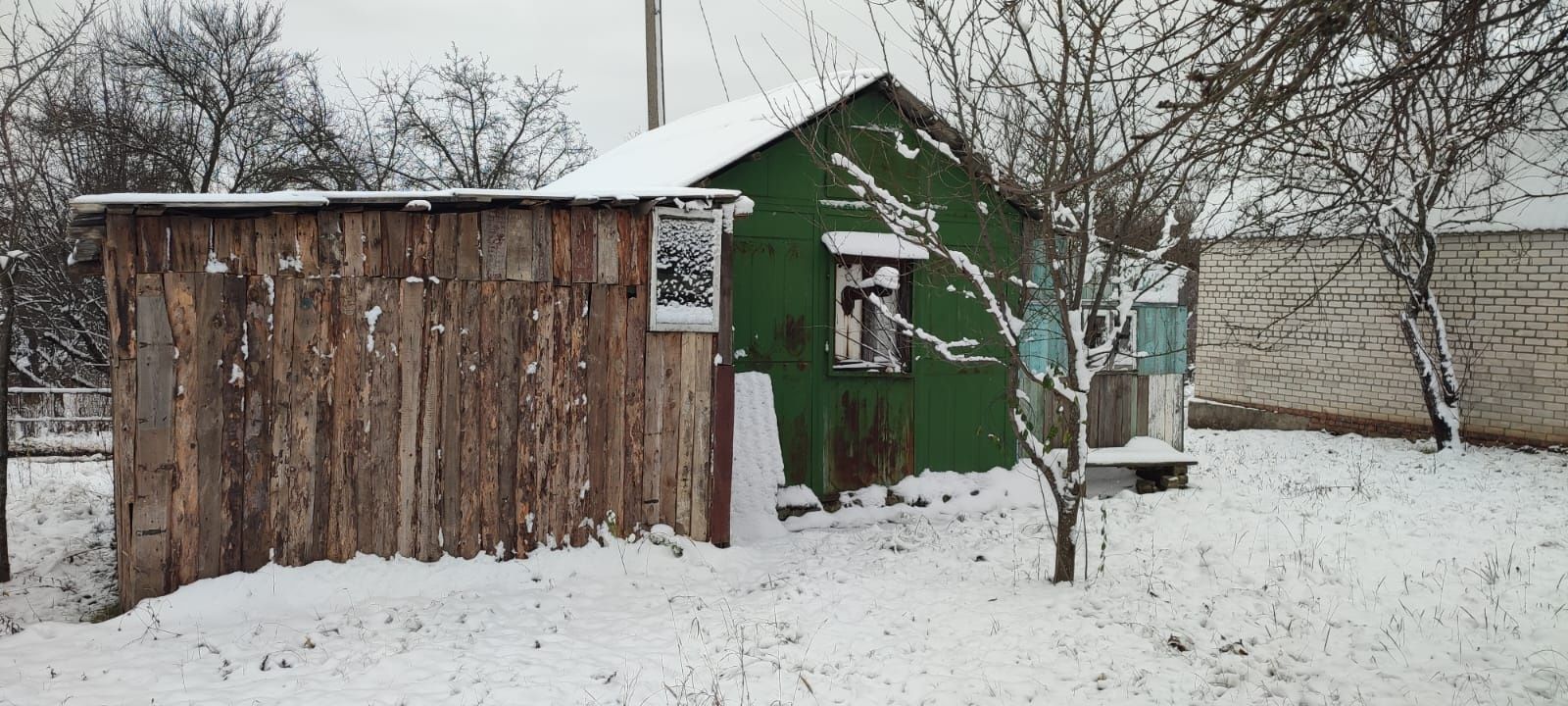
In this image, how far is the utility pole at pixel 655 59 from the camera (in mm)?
13953

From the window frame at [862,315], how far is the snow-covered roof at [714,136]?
1.39 m

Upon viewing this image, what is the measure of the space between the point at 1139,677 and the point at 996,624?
895 millimetres

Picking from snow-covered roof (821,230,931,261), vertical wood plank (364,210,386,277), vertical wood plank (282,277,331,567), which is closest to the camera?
vertical wood plank (282,277,331,567)

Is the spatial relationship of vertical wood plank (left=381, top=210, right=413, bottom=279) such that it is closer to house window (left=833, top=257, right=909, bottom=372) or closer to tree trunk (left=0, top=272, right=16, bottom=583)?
tree trunk (left=0, top=272, right=16, bottom=583)

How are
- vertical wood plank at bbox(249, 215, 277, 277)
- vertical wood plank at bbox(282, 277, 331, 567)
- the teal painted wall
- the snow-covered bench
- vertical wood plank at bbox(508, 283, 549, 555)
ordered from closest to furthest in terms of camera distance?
vertical wood plank at bbox(249, 215, 277, 277)
vertical wood plank at bbox(282, 277, 331, 567)
vertical wood plank at bbox(508, 283, 549, 555)
the snow-covered bench
the teal painted wall

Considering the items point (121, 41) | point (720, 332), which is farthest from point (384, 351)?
point (121, 41)

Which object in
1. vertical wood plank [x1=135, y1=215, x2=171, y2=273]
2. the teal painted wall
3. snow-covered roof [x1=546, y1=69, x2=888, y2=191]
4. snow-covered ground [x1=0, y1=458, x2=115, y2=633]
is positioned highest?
snow-covered roof [x1=546, y1=69, x2=888, y2=191]

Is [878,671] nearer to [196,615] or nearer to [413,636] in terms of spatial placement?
[413,636]

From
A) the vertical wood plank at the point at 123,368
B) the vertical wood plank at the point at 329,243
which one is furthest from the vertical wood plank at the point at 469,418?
the vertical wood plank at the point at 123,368

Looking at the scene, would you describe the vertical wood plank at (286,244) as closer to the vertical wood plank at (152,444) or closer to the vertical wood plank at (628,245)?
the vertical wood plank at (152,444)

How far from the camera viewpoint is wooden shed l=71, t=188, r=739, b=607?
499cm

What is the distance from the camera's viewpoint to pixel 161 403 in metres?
4.99

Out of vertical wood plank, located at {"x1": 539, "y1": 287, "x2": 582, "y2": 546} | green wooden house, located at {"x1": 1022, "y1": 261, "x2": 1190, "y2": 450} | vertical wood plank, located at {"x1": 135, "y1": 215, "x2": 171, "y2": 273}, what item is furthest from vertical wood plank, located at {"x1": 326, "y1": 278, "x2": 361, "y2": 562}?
green wooden house, located at {"x1": 1022, "y1": 261, "x2": 1190, "y2": 450}

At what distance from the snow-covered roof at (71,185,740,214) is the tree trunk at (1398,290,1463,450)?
935 centimetres
